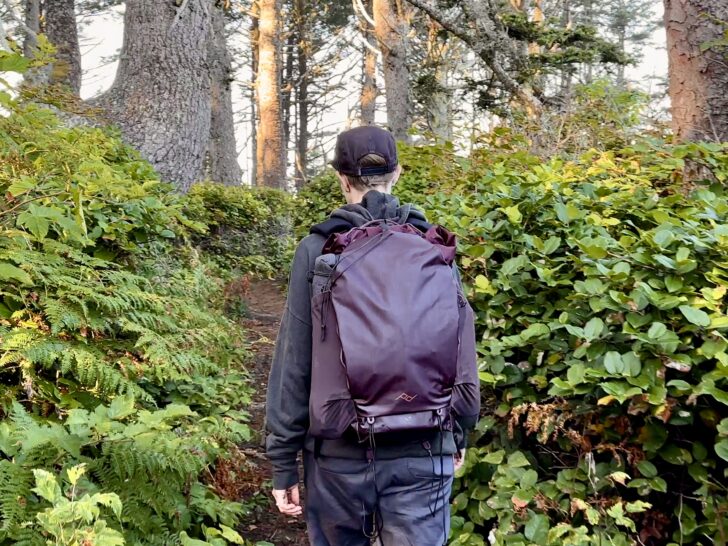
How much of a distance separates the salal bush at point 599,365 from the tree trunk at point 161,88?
3.50 metres

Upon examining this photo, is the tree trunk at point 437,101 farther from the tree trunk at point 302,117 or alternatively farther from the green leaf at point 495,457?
the green leaf at point 495,457

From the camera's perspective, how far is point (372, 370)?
5.16 feet

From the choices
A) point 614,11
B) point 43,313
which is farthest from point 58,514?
point 614,11

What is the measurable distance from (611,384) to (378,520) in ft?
3.32

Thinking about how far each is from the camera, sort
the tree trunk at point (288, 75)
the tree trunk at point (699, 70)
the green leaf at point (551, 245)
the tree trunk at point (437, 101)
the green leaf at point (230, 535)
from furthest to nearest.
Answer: the tree trunk at point (288, 75), the tree trunk at point (437, 101), the tree trunk at point (699, 70), the green leaf at point (551, 245), the green leaf at point (230, 535)

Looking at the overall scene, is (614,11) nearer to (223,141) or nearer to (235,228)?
(223,141)

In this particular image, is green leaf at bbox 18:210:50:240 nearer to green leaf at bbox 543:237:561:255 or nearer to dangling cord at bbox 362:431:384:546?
dangling cord at bbox 362:431:384:546

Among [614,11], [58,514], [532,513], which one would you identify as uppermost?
[614,11]

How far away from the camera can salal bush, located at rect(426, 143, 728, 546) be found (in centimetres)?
206

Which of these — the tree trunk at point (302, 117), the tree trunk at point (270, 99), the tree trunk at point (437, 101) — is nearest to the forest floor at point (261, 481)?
the tree trunk at point (437, 101)

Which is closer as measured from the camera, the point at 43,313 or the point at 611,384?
the point at 611,384

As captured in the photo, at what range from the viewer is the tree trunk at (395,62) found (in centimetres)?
1122

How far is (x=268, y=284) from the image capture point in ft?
34.9

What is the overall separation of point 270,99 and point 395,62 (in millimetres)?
4818
